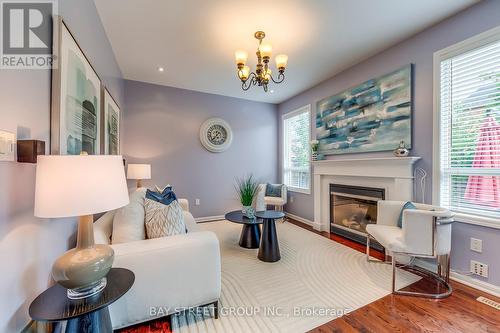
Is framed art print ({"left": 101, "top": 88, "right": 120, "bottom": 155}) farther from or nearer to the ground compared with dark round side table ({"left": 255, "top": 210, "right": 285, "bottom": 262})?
farther from the ground

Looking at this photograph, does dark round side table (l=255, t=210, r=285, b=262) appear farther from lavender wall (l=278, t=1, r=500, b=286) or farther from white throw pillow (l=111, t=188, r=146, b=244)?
lavender wall (l=278, t=1, r=500, b=286)

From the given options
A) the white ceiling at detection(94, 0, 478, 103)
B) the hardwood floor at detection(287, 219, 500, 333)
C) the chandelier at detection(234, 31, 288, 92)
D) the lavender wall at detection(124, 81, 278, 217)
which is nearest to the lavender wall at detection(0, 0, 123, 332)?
the white ceiling at detection(94, 0, 478, 103)

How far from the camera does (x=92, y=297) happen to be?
103cm

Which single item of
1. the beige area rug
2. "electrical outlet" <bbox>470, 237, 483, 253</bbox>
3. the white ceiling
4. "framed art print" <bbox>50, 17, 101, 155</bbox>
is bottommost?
the beige area rug

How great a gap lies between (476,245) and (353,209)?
1.42 metres

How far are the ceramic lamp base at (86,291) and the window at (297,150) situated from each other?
3667 mm

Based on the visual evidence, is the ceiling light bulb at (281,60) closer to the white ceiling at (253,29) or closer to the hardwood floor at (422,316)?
the white ceiling at (253,29)

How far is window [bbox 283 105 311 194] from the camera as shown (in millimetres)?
4332

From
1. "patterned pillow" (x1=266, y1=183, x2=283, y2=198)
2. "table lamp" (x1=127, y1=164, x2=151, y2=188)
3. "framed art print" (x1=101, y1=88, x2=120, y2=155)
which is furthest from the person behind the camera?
"patterned pillow" (x1=266, y1=183, x2=283, y2=198)

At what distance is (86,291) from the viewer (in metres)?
1.05

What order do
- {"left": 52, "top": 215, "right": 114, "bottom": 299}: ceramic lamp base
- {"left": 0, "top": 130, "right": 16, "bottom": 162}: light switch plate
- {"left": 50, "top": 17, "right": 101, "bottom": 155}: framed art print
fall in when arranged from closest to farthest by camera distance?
{"left": 0, "top": 130, "right": 16, "bottom": 162}: light switch plate
{"left": 52, "top": 215, "right": 114, "bottom": 299}: ceramic lamp base
{"left": 50, "top": 17, "right": 101, "bottom": 155}: framed art print

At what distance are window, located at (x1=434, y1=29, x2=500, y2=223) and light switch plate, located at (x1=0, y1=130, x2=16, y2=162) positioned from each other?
3.25m

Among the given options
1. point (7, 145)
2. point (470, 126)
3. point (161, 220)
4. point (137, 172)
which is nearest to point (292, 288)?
point (161, 220)

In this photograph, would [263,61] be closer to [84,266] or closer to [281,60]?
[281,60]
